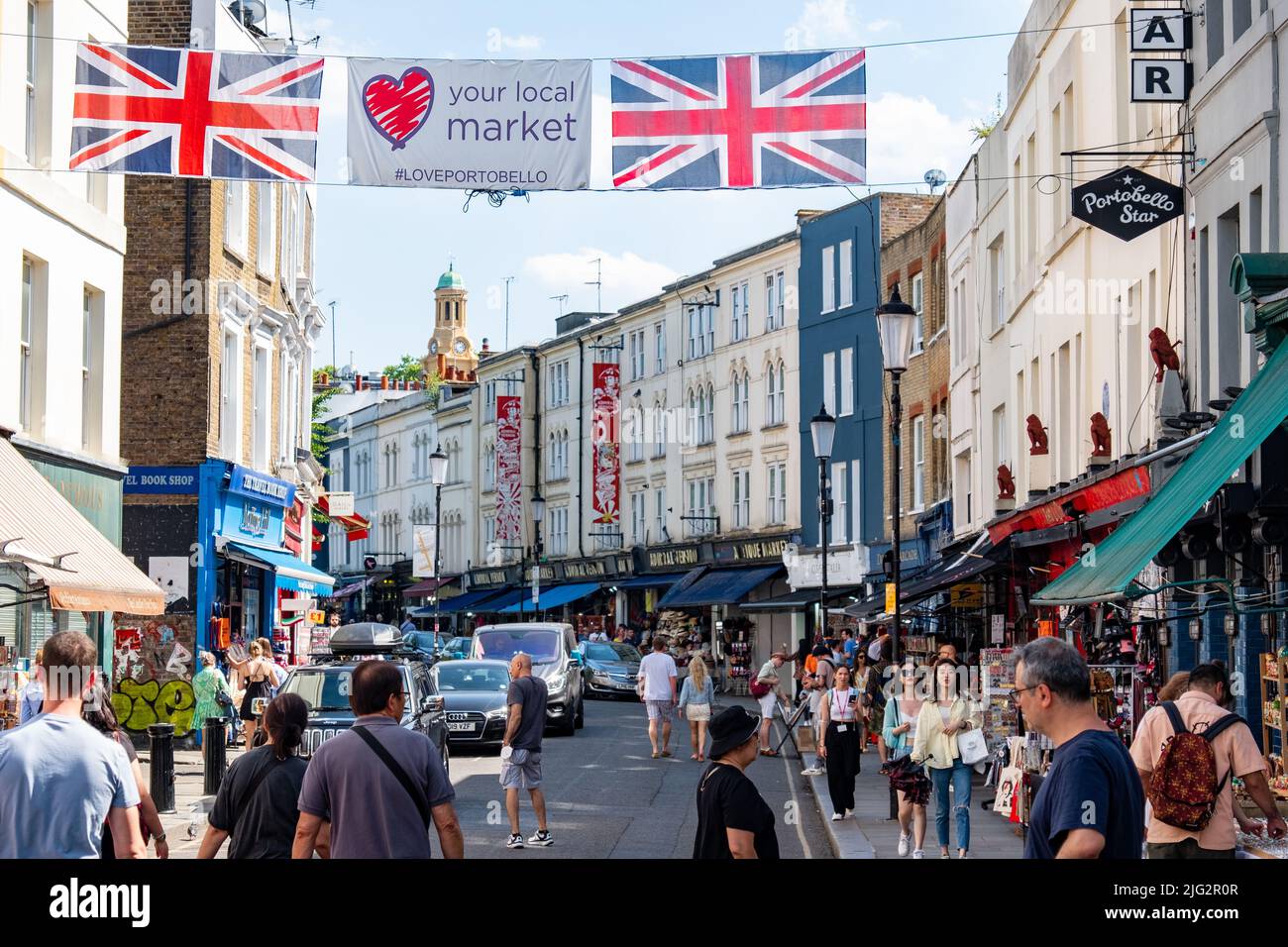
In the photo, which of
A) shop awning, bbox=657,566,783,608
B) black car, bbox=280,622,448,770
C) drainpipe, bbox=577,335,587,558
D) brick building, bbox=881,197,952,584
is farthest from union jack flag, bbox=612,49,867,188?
drainpipe, bbox=577,335,587,558

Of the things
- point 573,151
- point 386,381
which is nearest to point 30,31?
point 573,151

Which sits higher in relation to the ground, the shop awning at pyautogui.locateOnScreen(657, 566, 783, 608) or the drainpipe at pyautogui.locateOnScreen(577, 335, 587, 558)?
the drainpipe at pyautogui.locateOnScreen(577, 335, 587, 558)

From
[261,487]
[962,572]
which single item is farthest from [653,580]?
[962,572]

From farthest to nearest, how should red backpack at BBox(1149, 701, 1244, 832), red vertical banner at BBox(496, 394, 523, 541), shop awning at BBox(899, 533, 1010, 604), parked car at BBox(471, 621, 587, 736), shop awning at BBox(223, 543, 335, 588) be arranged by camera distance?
1. red vertical banner at BBox(496, 394, 523, 541)
2. shop awning at BBox(223, 543, 335, 588)
3. parked car at BBox(471, 621, 587, 736)
4. shop awning at BBox(899, 533, 1010, 604)
5. red backpack at BBox(1149, 701, 1244, 832)

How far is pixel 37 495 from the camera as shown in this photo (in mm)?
20016

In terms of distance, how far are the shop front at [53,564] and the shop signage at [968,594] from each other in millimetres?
14598

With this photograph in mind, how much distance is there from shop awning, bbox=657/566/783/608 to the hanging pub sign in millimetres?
36522

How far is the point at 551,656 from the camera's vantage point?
33.2 metres

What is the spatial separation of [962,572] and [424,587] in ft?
207

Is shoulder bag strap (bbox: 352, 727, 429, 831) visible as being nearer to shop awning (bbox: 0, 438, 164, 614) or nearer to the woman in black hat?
the woman in black hat

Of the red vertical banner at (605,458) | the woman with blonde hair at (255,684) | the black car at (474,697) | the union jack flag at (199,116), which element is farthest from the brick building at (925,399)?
the union jack flag at (199,116)

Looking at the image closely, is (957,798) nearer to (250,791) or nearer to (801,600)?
(250,791)

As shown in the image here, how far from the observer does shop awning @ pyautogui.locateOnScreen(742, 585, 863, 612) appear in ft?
169
